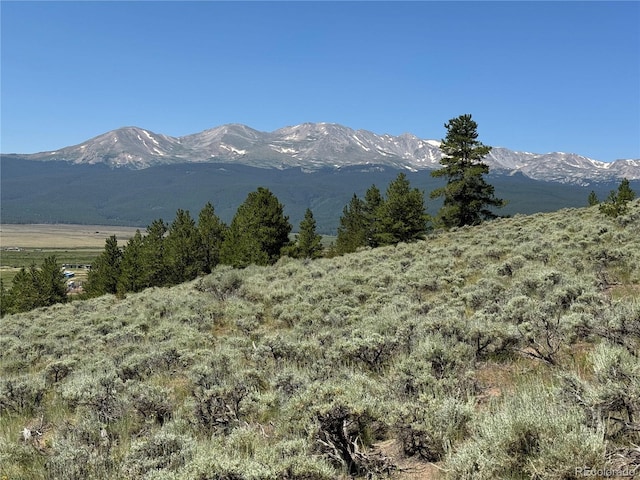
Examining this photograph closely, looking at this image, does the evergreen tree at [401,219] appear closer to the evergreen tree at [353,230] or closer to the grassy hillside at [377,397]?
the evergreen tree at [353,230]

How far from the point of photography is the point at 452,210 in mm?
39625

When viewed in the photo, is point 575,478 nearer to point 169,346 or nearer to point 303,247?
point 169,346

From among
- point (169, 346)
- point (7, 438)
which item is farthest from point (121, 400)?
point (169, 346)

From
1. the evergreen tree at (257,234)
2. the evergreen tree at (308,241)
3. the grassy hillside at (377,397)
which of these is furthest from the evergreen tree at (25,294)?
the grassy hillside at (377,397)

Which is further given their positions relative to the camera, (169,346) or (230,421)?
(169,346)

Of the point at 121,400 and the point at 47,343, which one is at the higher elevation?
the point at 121,400

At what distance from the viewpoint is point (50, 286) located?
192 ft

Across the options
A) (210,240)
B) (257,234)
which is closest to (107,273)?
(210,240)

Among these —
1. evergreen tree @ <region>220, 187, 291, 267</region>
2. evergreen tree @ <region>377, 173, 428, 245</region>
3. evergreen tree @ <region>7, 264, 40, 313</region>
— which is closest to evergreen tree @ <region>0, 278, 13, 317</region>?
evergreen tree @ <region>7, 264, 40, 313</region>

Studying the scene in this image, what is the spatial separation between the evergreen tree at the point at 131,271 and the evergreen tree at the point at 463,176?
118ft

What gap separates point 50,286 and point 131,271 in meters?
16.1

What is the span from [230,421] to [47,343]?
12.7 metres

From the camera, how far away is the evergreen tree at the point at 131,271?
2003 inches

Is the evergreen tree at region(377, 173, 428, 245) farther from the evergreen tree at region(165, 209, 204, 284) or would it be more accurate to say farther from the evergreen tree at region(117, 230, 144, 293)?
the evergreen tree at region(117, 230, 144, 293)
